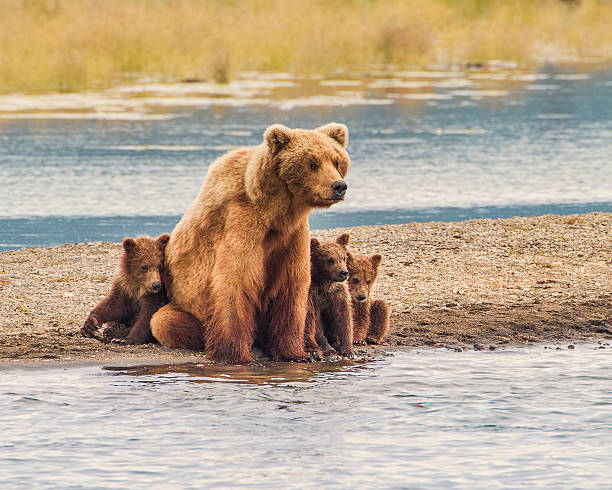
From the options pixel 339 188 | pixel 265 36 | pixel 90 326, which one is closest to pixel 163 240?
pixel 90 326

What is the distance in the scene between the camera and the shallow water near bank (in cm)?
528

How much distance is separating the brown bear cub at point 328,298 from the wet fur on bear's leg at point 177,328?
0.71m

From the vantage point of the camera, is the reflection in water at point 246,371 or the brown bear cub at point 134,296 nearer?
the reflection in water at point 246,371

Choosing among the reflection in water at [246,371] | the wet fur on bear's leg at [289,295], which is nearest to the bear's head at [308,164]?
the wet fur on bear's leg at [289,295]

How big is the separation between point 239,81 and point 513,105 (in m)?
8.50

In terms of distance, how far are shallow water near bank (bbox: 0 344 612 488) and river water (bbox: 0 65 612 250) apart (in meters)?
5.97

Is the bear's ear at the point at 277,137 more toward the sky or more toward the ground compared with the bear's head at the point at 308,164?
more toward the sky

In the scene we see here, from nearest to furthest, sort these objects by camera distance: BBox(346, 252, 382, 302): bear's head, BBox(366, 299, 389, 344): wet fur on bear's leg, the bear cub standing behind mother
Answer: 1. the bear cub standing behind mother
2. BBox(346, 252, 382, 302): bear's head
3. BBox(366, 299, 389, 344): wet fur on bear's leg

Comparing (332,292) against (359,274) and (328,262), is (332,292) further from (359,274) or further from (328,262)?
(359,274)

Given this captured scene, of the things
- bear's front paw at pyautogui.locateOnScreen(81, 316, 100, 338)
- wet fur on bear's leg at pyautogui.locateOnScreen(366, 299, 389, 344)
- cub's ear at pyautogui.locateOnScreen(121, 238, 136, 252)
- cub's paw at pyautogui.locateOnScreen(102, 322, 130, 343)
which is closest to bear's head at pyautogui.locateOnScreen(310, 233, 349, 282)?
wet fur on bear's leg at pyautogui.locateOnScreen(366, 299, 389, 344)

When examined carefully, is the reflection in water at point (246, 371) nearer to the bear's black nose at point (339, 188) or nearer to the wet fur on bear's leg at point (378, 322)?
the wet fur on bear's leg at point (378, 322)

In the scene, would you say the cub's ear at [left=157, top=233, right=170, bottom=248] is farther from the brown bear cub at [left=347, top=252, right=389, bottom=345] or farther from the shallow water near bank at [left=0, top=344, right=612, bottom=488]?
the brown bear cub at [left=347, top=252, right=389, bottom=345]

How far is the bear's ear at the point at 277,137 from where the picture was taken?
21.5 feet

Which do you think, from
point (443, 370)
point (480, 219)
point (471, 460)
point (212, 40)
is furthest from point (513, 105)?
point (471, 460)
